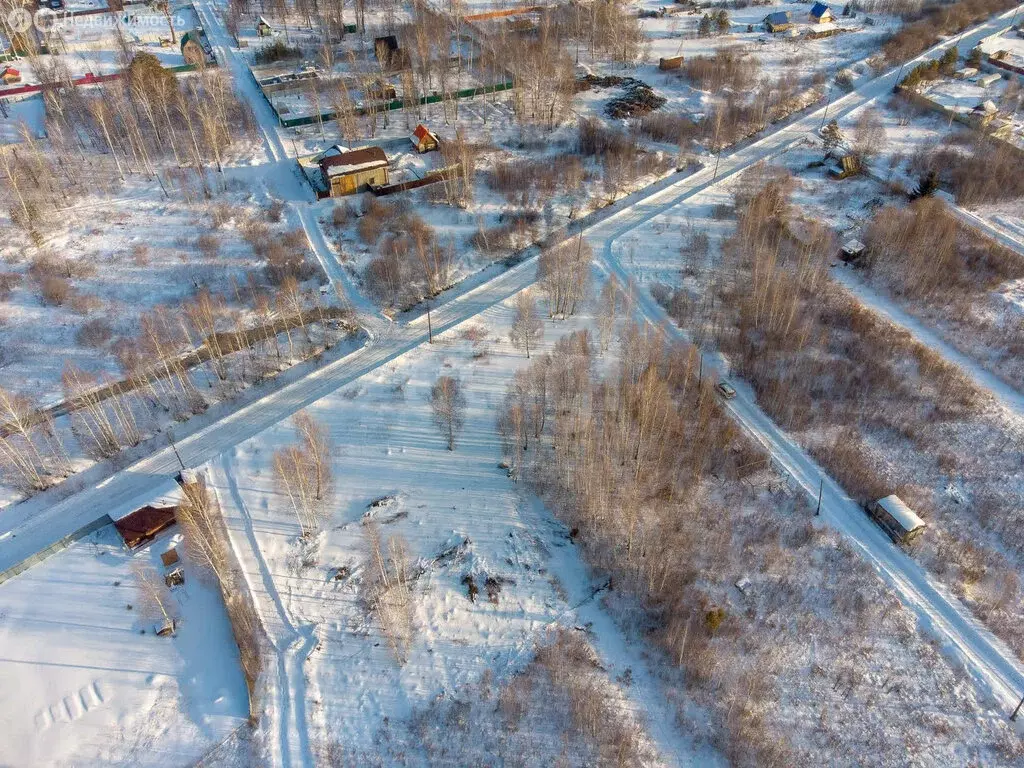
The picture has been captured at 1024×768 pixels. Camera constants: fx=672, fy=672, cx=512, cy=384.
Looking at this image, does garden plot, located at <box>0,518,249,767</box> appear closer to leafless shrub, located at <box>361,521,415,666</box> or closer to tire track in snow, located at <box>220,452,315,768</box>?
tire track in snow, located at <box>220,452,315,768</box>

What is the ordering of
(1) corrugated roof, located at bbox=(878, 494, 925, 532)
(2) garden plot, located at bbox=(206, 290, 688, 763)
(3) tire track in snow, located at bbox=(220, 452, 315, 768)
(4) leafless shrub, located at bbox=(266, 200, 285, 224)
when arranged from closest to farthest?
(3) tire track in snow, located at bbox=(220, 452, 315, 768) < (2) garden plot, located at bbox=(206, 290, 688, 763) < (1) corrugated roof, located at bbox=(878, 494, 925, 532) < (4) leafless shrub, located at bbox=(266, 200, 285, 224)

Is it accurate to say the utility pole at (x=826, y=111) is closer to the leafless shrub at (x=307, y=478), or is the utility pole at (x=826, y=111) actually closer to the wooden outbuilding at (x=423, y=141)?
the wooden outbuilding at (x=423, y=141)

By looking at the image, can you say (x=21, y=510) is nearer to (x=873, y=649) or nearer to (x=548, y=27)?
(x=873, y=649)

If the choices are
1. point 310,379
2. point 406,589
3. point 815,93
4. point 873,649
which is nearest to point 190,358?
point 310,379

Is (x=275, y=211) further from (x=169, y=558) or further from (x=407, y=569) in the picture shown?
(x=407, y=569)

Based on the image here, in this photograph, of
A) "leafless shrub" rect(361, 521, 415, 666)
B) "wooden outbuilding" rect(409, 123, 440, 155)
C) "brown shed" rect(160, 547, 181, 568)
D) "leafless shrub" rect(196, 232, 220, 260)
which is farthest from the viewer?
"wooden outbuilding" rect(409, 123, 440, 155)

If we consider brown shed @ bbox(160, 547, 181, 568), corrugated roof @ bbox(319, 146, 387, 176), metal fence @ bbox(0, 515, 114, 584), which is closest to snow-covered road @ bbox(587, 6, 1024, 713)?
corrugated roof @ bbox(319, 146, 387, 176)
